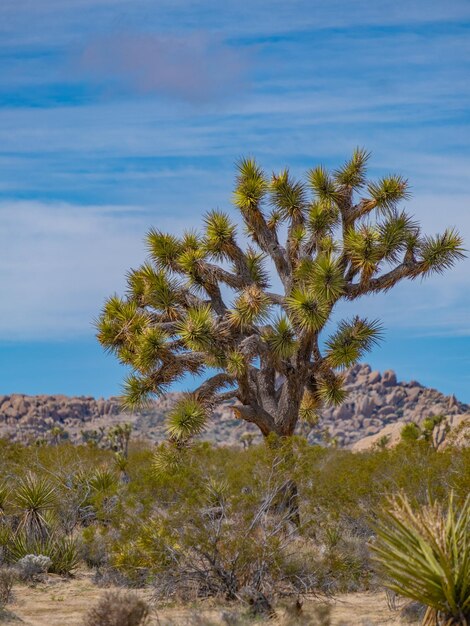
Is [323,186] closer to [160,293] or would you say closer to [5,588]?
[160,293]

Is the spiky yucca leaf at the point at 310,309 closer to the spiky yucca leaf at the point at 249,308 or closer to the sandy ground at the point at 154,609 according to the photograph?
the spiky yucca leaf at the point at 249,308

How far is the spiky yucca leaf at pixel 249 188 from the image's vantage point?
20609 millimetres

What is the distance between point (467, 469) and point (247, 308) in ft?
19.3

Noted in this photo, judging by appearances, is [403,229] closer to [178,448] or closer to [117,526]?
[178,448]

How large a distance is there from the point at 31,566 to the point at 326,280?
827 centimetres

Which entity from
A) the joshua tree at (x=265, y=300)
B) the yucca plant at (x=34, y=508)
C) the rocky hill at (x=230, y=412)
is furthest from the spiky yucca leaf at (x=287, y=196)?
the rocky hill at (x=230, y=412)

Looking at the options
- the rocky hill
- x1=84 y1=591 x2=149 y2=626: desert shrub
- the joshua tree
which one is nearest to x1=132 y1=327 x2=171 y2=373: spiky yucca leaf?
the joshua tree

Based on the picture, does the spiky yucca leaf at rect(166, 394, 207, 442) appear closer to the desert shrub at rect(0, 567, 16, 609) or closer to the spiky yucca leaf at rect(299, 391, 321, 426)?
the spiky yucca leaf at rect(299, 391, 321, 426)

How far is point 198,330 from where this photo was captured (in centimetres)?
1884

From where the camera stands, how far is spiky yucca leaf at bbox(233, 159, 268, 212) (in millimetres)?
20609

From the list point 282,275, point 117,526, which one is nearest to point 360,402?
point 282,275

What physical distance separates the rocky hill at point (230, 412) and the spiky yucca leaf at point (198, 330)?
80.3 meters

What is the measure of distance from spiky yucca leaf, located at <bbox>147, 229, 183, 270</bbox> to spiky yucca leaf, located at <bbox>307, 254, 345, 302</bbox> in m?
3.92

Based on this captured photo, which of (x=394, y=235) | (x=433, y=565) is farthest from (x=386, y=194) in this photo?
(x=433, y=565)
